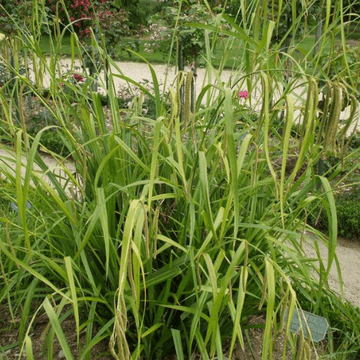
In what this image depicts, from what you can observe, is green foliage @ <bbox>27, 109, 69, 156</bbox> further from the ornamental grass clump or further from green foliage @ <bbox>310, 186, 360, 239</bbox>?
the ornamental grass clump

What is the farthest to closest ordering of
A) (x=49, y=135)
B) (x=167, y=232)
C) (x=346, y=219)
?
(x=49, y=135) < (x=346, y=219) < (x=167, y=232)

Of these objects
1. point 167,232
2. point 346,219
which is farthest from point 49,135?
point 167,232

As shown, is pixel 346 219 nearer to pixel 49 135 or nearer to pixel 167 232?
pixel 167 232

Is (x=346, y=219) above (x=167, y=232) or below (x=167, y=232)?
below

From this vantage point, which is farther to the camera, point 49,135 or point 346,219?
point 49,135

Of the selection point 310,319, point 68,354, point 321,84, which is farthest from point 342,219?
point 68,354

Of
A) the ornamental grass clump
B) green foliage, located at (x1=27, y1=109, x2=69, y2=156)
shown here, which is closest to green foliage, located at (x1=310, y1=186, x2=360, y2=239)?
the ornamental grass clump

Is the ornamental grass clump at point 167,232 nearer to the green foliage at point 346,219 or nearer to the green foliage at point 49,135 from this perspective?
the green foliage at point 346,219

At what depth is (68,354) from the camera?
Result: 1.25 metres

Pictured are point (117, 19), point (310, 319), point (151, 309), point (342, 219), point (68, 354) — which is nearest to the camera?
point (68, 354)

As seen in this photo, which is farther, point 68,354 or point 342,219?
point 342,219

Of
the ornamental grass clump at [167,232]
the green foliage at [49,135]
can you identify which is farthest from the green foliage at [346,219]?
the green foliage at [49,135]

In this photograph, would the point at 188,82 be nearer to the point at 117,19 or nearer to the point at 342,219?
the point at 342,219

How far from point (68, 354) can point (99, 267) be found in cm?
45
